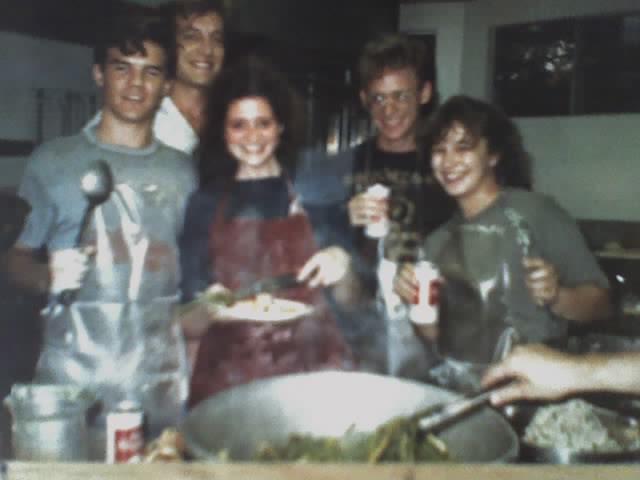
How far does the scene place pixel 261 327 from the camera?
3.40ft

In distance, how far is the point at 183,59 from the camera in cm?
102

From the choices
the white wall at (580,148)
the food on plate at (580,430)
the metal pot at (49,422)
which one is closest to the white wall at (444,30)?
the white wall at (580,148)

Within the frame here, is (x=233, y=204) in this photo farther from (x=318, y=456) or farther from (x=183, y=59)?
(x=318, y=456)

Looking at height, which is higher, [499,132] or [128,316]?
[499,132]

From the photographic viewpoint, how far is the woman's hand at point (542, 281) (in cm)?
102

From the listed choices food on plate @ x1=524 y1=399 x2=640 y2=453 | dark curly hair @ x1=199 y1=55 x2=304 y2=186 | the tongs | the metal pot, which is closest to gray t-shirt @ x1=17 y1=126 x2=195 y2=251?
dark curly hair @ x1=199 y1=55 x2=304 y2=186

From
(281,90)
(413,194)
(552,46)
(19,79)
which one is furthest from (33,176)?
(552,46)

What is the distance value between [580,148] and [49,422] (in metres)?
0.90

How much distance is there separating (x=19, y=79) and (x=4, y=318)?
0.38m

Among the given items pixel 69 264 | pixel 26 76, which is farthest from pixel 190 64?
pixel 69 264

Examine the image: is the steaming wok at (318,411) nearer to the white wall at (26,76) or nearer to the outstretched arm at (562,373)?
the outstretched arm at (562,373)

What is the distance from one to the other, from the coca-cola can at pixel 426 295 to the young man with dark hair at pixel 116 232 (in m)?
0.39

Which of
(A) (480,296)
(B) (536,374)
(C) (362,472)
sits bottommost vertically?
(C) (362,472)

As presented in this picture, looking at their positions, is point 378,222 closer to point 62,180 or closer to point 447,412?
point 447,412
